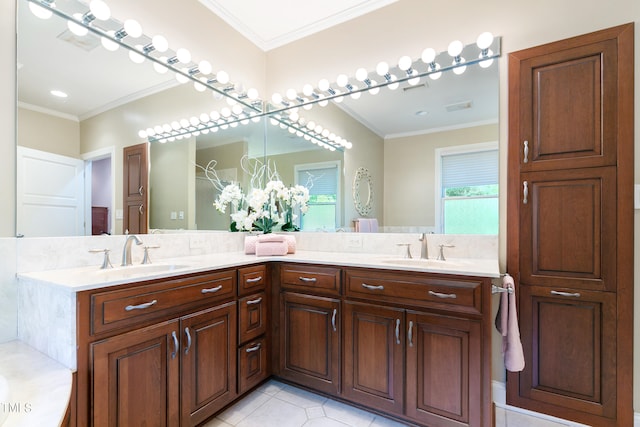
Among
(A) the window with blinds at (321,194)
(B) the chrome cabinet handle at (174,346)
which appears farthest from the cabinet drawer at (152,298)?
(A) the window with blinds at (321,194)

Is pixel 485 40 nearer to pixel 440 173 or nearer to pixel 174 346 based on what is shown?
pixel 440 173

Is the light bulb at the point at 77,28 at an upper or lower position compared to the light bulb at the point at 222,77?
lower

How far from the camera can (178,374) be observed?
1.46 meters

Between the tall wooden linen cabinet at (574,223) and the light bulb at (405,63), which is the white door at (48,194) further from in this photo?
the tall wooden linen cabinet at (574,223)

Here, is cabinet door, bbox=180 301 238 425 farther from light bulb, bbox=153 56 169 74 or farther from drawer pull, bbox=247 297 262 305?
light bulb, bbox=153 56 169 74

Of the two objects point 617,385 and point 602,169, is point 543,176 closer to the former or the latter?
point 602,169

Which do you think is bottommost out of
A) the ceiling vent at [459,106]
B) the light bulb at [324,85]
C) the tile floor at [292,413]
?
the tile floor at [292,413]

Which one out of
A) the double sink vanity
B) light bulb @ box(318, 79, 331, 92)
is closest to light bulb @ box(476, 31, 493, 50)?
light bulb @ box(318, 79, 331, 92)

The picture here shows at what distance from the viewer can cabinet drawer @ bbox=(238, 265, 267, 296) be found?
183 centimetres

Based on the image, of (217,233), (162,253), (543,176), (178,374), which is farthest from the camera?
(217,233)

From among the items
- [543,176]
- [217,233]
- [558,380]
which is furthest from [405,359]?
[217,233]

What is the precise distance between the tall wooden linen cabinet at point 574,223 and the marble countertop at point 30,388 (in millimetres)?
2110

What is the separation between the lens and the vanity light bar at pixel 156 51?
1602 mm

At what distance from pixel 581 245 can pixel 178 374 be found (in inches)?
84.7
